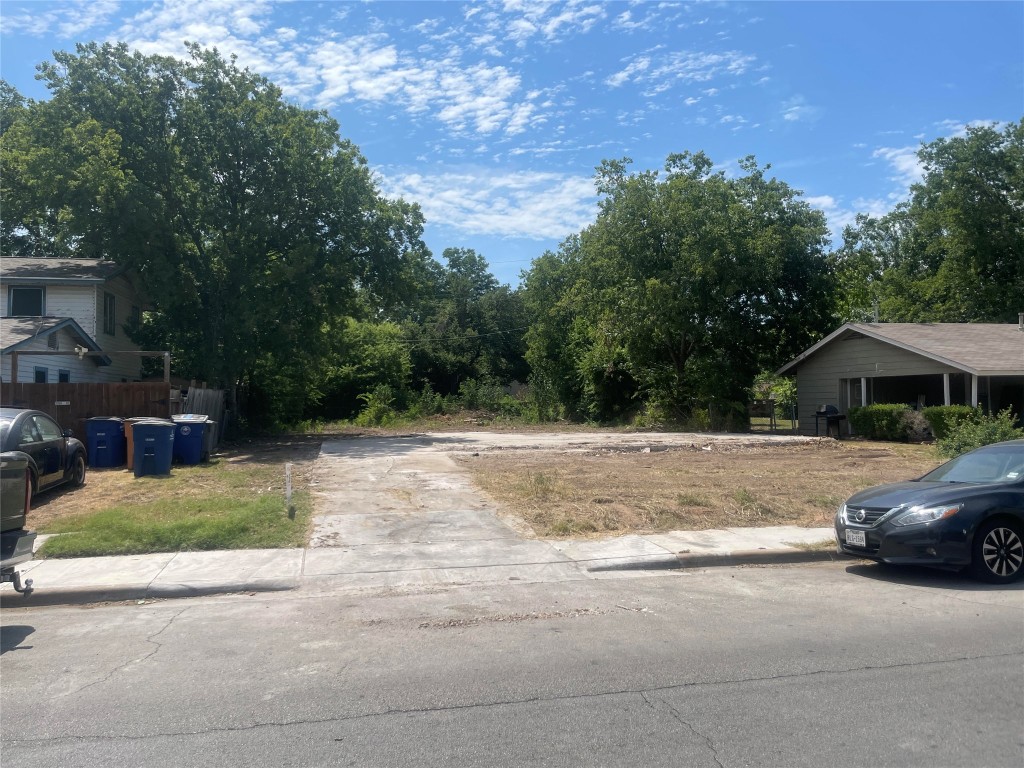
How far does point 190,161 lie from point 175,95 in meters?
2.35

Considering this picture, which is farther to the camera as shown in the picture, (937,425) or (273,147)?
(273,147)

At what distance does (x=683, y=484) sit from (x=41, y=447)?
11.0 m

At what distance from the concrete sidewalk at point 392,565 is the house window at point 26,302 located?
2033cm

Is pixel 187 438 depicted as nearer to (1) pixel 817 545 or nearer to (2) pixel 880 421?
(1) pixel 817 545

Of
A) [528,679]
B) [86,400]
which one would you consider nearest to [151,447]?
[86,400]

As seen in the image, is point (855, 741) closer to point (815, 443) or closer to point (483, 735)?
point (483, 735)

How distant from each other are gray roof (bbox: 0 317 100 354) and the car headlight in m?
20.2

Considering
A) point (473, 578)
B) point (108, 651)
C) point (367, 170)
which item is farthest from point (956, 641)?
point (367, 170)

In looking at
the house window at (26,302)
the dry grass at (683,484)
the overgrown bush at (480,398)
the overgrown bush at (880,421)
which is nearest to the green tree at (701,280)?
the overgrown bush at (880,421)

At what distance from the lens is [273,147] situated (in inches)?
1124

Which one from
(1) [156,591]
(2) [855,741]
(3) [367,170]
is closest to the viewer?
(2) [855,741]

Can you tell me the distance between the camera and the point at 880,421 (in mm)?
27578

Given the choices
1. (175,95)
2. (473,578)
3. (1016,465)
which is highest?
(175,95)

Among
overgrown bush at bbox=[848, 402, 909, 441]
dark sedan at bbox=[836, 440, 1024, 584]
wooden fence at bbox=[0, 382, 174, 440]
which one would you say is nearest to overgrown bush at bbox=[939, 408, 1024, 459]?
overgrown bush at bbox=[848, 402, 909, 441]
